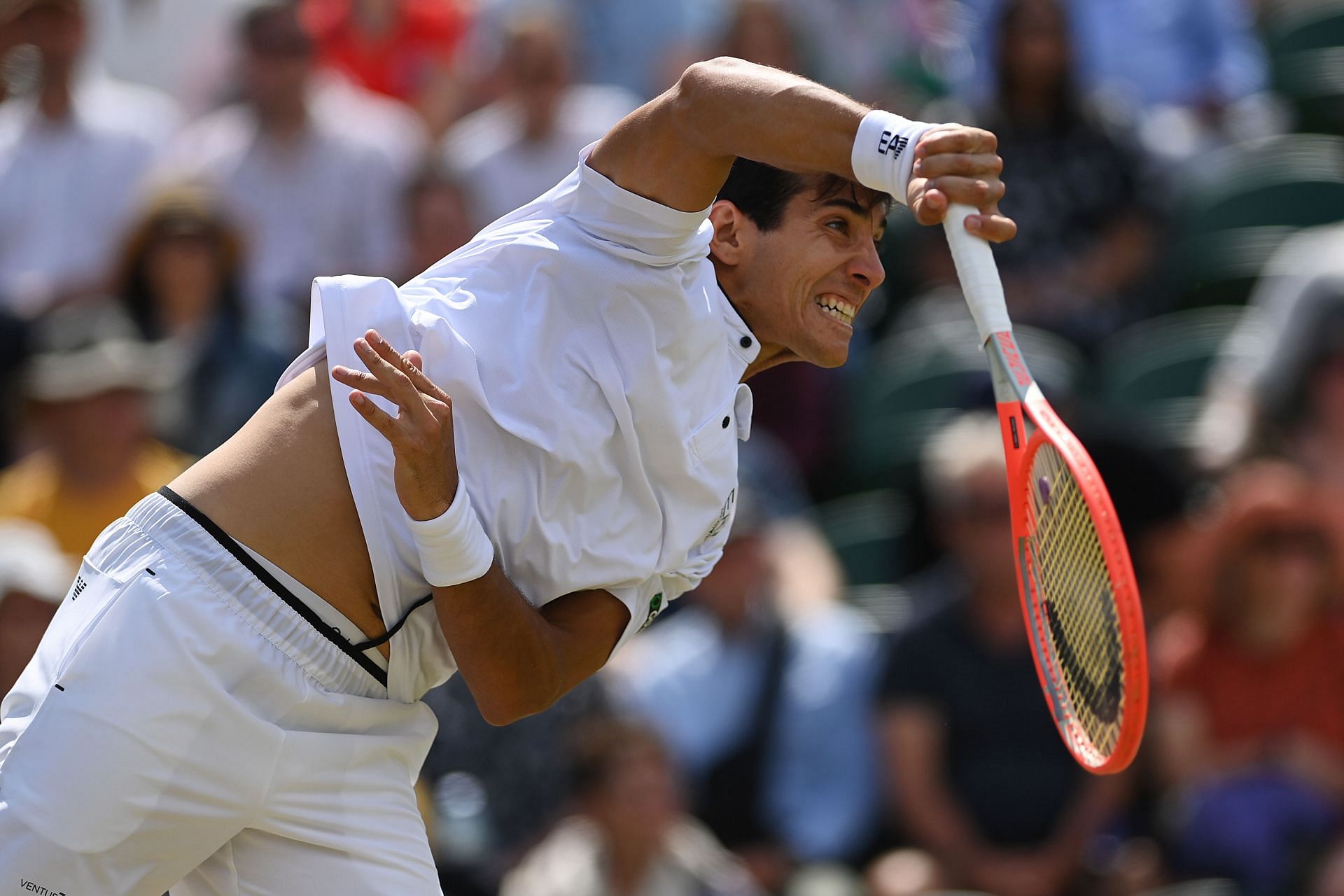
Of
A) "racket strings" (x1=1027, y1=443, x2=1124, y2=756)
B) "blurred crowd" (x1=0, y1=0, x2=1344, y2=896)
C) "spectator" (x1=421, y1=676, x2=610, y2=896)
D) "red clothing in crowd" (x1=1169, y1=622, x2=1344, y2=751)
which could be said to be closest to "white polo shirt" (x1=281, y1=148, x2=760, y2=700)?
"racket strings" (x1=1027, y1=443, x2=1124, y2=756)

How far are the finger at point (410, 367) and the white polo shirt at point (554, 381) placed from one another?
0.44 ft

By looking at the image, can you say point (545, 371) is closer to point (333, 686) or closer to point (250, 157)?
point (333, 686)

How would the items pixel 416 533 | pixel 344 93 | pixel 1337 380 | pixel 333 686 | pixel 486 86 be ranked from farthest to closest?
pixel 486 86 → pixel 344 93 → pixel 1337 380 → pixel 333 686 → pixel 416 533

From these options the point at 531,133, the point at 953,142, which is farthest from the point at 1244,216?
the point at 953,142

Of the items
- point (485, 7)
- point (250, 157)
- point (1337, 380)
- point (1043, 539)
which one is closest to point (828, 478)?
point (1337, 380)

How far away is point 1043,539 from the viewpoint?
291 cm

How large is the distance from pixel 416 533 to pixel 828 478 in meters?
4.70

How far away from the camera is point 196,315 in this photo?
693 centimetres

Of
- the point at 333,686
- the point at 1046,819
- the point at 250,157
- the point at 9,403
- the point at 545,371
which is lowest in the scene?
the point at 1046,819

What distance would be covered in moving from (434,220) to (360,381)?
15.8 ft

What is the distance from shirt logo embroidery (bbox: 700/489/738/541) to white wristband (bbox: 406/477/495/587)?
0.50m

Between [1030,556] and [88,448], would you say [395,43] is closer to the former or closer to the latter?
[88,448]

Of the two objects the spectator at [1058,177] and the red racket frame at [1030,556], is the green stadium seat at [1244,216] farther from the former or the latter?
the red racket frame at [1030,556]

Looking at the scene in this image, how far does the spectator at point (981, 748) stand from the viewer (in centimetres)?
550
